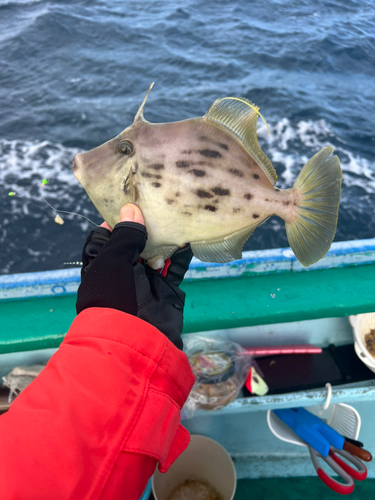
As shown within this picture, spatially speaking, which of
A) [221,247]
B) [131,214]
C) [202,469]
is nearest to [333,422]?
[202,469]

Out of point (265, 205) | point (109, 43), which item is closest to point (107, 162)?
point (265, 205)

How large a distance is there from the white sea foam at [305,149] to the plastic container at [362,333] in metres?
3.29

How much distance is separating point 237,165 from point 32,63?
891 cm

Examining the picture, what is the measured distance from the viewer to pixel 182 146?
61.2 inches

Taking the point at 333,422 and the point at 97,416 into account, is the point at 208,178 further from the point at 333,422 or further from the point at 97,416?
the point at 333,422

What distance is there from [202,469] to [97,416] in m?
2.40

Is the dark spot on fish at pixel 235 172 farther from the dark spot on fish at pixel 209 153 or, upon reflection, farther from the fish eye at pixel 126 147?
the fish eye at pixel 126 147

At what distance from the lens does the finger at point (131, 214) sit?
1.56m

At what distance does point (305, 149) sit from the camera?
21.4 ft

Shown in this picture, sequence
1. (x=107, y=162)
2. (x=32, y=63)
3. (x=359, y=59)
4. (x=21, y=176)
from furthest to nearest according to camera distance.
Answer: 1. (x=359, y=59)
2. (x=32, y=63)
3. (x=21, y=176)
4. (x=107, y=162)

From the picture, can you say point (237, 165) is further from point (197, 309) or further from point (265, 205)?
point (197, 309)

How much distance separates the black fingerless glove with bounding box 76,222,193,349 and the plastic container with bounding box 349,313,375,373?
167 centimetres

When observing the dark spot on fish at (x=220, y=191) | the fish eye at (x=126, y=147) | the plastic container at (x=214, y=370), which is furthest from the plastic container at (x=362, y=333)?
the fish eye at (x=126, y=147)

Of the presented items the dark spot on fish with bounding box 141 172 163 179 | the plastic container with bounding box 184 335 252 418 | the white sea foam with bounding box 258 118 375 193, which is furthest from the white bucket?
the white sea foam with bounding box 258 118 375 193
